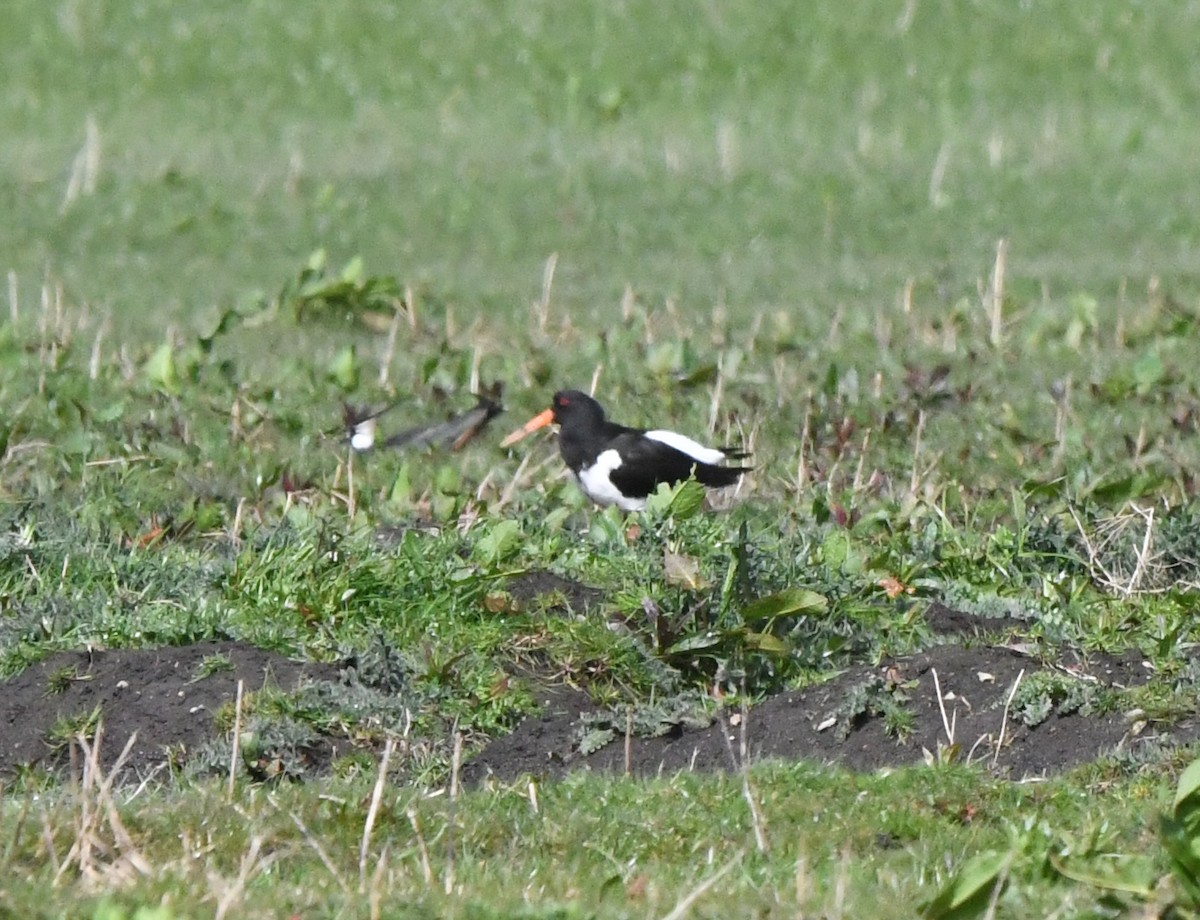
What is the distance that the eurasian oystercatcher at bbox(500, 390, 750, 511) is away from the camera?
9.16m

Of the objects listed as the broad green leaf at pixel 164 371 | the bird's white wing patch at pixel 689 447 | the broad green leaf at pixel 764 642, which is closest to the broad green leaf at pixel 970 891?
the broad green leaf at pixel 764 642

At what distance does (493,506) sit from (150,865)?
154 inches

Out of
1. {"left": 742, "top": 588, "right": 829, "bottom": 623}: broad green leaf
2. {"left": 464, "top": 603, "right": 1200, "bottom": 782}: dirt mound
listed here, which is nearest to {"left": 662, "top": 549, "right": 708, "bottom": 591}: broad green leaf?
{"left": 742, "top": 588, "right": 829, "bottom": 623}: broad green leaf

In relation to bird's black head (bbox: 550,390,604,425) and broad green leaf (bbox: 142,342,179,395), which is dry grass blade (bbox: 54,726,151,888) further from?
broad green leaf (bbox: 142,342,179,395)

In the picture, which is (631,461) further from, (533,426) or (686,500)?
(686,500)

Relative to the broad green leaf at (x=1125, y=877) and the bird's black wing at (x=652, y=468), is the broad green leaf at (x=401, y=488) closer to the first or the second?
the bird's black wing at (x=652, y=468)

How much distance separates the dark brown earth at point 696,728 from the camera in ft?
20.5

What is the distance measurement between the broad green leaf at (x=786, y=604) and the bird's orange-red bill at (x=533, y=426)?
353 centimetres

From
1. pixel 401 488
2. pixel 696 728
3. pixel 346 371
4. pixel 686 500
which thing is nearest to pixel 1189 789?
pixel 696 728

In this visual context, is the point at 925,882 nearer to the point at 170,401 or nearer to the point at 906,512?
the point at 906,512

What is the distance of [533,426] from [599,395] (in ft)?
4.66

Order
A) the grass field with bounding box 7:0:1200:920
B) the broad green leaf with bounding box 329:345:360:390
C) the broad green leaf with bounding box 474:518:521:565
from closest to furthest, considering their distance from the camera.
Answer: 1. the grass field with bounding box 7:0:1200:920
2. the broad green leaf with bounding box 474:518:521:565
3. the broad green leaf with bounding box 329:345:360:390

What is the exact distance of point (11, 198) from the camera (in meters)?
19.4

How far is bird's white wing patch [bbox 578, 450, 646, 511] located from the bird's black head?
0.45 m
